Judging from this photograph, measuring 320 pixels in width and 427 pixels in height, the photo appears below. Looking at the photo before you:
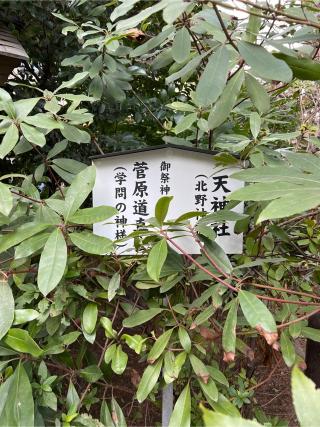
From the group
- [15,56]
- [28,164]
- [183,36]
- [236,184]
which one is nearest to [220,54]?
[183,36]

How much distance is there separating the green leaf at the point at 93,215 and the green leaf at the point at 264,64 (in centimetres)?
35

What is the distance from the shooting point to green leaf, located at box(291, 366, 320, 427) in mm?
284

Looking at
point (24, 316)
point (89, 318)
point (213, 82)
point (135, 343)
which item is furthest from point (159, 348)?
point (213, 82)

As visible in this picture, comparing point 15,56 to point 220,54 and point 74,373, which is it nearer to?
point 220,54

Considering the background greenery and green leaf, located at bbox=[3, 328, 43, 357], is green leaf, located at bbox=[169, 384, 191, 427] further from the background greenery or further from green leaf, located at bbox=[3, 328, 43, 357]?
green leaf, located at bbox=[3, 328, 43, 357]

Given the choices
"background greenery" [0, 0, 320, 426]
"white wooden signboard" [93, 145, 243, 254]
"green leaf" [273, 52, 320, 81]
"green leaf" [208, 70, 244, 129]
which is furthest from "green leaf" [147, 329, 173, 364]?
"green leaf" [273, 52, 320, 81]

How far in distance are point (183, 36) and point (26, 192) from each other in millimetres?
482

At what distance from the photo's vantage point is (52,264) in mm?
669

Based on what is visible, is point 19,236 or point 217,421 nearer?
point 217,421

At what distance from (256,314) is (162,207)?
24cm

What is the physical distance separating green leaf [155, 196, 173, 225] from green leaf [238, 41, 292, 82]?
0.84 feet

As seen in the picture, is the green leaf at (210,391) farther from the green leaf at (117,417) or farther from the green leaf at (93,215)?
the green leaf at (93,215)

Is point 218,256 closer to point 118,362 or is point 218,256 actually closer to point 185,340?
point 185,340

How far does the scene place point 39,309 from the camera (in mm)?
791
